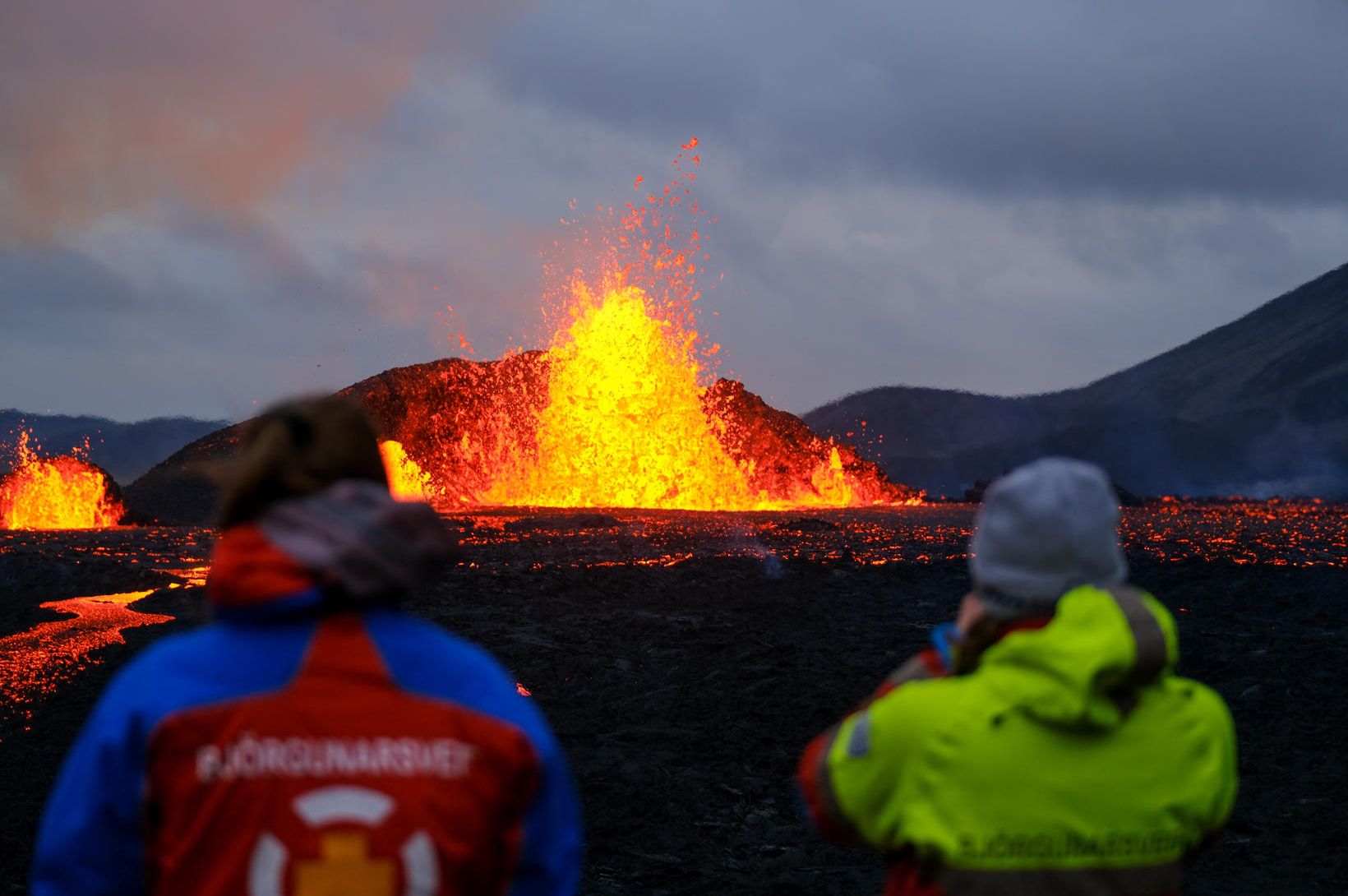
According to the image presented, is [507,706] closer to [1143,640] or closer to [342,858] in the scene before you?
[342,858]

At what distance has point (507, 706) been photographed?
1.79m

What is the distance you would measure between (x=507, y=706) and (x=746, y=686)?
8.40 meters

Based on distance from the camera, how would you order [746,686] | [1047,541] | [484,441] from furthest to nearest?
[484,441]
[746,686]
[1047,541]

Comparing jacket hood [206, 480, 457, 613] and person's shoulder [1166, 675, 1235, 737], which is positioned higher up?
jacket hood [206, 480, 457, 613]

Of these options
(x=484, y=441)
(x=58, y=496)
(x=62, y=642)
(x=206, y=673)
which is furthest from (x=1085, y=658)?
(x=484, y=441)

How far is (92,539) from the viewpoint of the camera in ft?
69.1

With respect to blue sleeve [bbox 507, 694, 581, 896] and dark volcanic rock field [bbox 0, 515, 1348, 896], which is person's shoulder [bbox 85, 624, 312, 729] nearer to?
blue sleeve [bbox 507, 694, 581, 896]

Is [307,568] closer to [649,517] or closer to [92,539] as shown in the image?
[92,539]

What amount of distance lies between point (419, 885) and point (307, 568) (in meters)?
0.43

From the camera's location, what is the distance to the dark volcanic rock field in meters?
6.48

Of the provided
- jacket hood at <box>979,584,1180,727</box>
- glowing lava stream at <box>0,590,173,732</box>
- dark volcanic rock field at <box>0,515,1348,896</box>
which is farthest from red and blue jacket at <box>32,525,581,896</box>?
glowing lava stream at <box>0,590,173,732</box>

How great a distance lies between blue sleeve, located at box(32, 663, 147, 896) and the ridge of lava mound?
1307 inches

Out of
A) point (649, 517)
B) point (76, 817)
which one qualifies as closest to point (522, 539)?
point (649, 517)

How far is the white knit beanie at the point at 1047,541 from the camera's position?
202 centimetres
